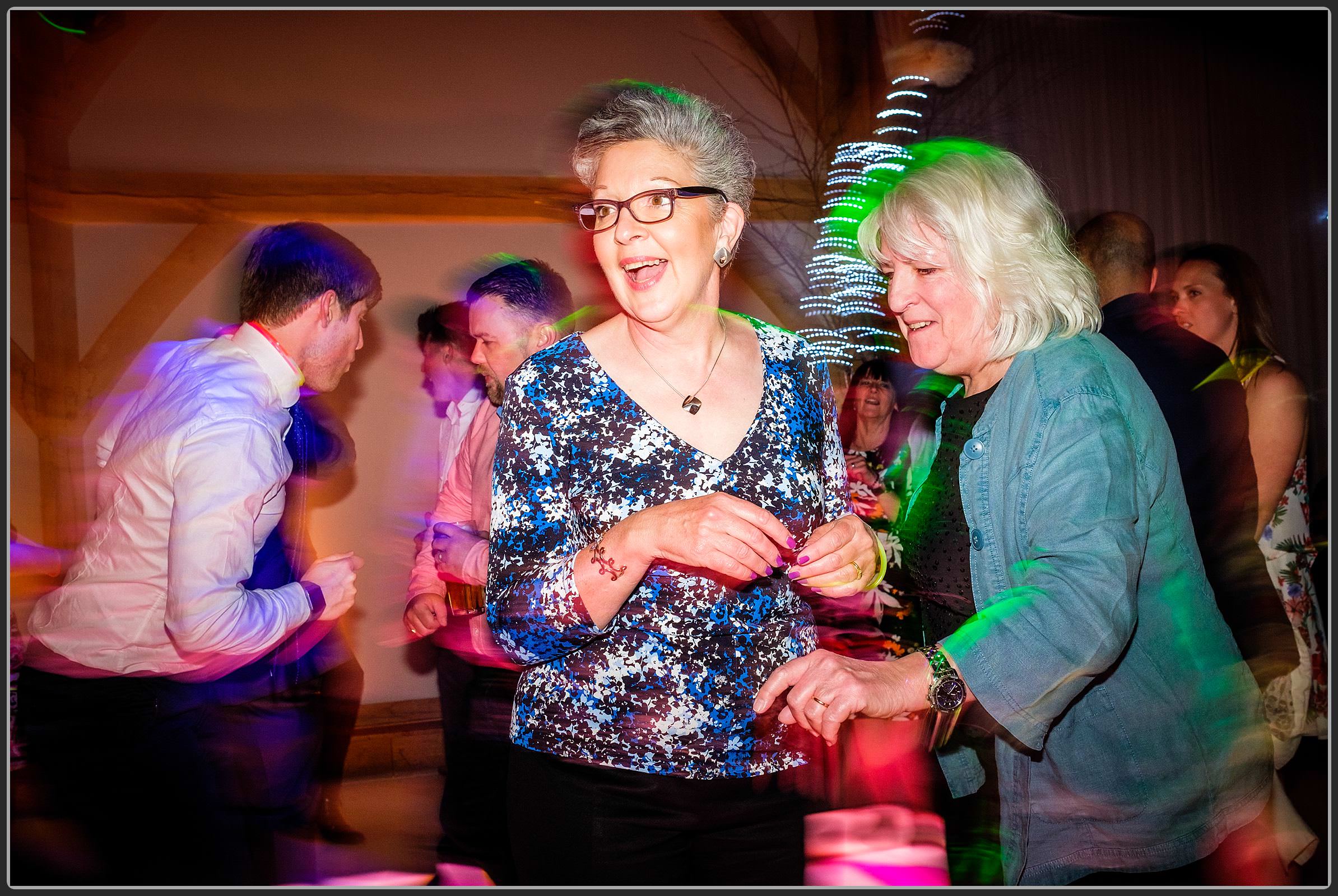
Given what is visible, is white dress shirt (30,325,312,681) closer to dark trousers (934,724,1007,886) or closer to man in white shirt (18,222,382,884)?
man in white shirt (18,222,382,884)

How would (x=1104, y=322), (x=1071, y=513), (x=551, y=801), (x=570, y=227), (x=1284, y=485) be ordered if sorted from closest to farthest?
(x=1071, y=513), (x=551, y=801), (x=1104, y=322), (x=1284, y=485), (x=570, y=227)

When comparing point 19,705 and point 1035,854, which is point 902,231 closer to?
point 1035,854

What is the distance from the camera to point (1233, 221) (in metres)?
6.86

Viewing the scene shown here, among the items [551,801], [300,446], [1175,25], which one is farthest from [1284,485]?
[1175,25]

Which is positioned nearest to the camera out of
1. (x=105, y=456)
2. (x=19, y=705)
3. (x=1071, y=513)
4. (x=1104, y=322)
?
(x=1071, y=513)

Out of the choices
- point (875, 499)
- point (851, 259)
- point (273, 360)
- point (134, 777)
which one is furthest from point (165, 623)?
point (851, 259)

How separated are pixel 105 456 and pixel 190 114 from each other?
13.8ft

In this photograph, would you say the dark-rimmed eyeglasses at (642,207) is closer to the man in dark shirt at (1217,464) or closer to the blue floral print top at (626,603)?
the blue floral print top at (626,603)

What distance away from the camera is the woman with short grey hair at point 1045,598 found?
1293mm

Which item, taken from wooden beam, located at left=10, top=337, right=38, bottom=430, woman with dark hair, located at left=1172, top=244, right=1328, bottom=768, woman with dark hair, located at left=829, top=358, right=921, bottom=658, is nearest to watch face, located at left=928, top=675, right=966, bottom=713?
woman with dark hair, located at left=829, top=358, right=921, bottom=658

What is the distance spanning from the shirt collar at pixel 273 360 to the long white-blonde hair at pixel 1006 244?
5.49 feet

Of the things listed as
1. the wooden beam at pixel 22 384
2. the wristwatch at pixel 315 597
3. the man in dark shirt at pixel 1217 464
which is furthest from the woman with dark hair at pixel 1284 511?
the wooden beam at pixel 22 384

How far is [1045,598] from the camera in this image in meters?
1.29

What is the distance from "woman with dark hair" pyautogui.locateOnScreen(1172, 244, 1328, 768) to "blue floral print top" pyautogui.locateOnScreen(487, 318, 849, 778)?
8.04 feet
